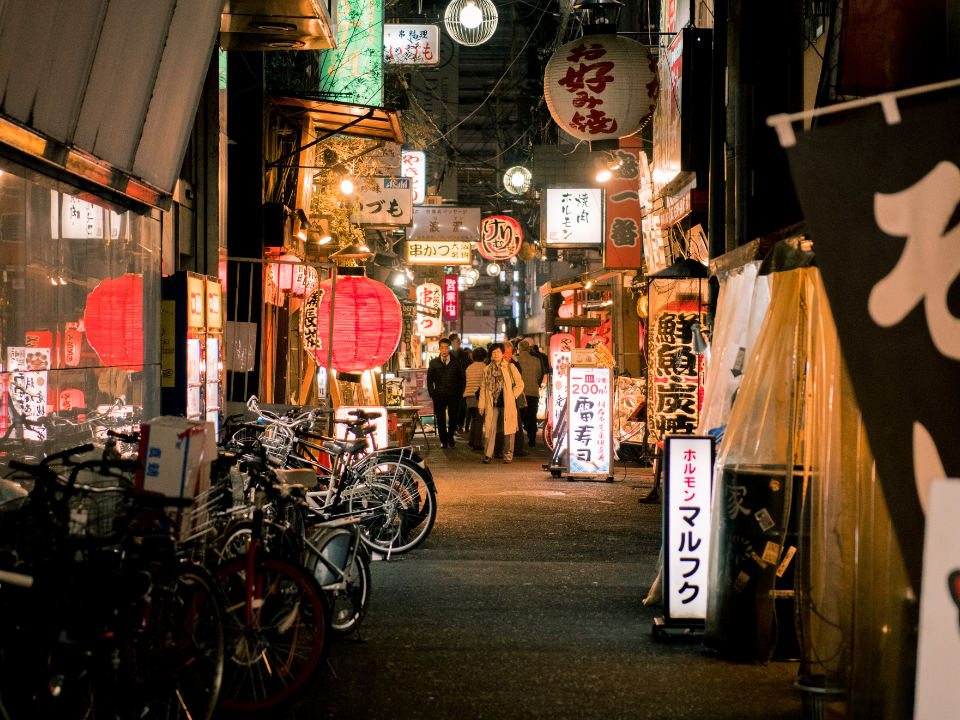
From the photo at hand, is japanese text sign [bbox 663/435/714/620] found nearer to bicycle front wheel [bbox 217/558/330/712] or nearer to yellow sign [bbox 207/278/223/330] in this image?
bicycle front wheel [bbox 217/558/330/712]

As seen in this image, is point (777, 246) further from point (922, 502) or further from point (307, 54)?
point (307, 54)

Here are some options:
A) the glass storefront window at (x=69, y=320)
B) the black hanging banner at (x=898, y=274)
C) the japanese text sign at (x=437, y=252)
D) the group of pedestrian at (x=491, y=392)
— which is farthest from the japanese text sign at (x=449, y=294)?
Result: the black hanging banner at (x=898, y=274)

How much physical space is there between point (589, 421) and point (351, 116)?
25.4ft

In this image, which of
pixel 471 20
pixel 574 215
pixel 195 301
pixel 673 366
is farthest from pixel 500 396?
pixel 195 301

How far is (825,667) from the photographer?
514 centimetres

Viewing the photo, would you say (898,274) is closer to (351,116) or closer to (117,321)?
(117,321)

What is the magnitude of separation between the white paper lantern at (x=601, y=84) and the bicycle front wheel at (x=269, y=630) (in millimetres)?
8405

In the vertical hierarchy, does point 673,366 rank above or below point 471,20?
below

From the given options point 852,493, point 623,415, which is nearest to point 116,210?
point 852,493

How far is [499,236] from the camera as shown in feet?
101

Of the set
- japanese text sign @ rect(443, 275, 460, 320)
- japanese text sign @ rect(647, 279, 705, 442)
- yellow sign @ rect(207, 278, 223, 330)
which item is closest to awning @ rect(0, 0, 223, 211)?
yellow sign @ rect(207, 278, 223, 330)

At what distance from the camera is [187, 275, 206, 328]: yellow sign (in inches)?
419

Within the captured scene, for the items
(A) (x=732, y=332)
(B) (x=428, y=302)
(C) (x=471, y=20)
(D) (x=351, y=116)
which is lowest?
(A) (x=732, y=332)

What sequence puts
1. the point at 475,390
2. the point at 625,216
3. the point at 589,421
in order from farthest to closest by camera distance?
1. the point at 625,216
2. the point at 475,390
3. the point at 589,421
